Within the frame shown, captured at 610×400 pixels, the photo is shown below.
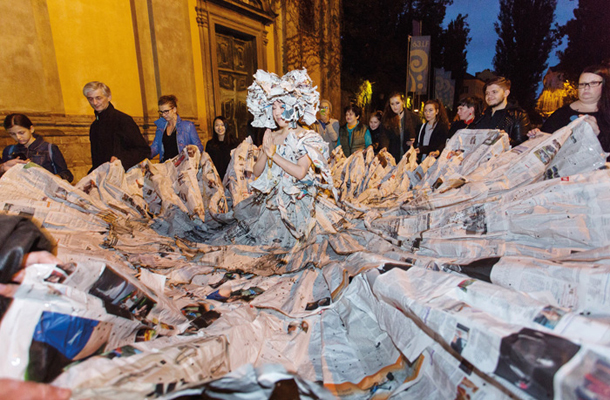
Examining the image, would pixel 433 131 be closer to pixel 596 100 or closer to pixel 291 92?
pixel 596 100

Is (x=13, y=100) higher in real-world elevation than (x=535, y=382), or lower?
higher

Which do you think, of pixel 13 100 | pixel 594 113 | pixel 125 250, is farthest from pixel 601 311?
pixel 13 100

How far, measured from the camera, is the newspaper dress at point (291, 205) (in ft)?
6.47

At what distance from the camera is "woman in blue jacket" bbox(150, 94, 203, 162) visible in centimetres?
293

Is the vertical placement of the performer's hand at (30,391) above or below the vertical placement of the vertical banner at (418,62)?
below

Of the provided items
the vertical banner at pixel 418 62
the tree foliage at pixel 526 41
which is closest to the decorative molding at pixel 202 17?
the vertical banner at pixel 418 62

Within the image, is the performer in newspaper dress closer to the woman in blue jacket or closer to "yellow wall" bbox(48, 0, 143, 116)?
the woman in blue jacket

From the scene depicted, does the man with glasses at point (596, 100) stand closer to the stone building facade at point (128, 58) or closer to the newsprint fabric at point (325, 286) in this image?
the newsprint fabric at point (325, 286)

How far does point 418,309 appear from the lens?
35.0 inches

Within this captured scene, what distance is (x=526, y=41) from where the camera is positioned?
26.6m

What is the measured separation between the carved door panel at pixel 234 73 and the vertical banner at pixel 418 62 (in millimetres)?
3768

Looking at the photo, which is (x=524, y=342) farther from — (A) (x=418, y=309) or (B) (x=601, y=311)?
(B) (x=601, y=311)

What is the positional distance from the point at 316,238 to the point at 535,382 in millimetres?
1484

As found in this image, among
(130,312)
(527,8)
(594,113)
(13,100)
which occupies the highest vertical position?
(527,8)
